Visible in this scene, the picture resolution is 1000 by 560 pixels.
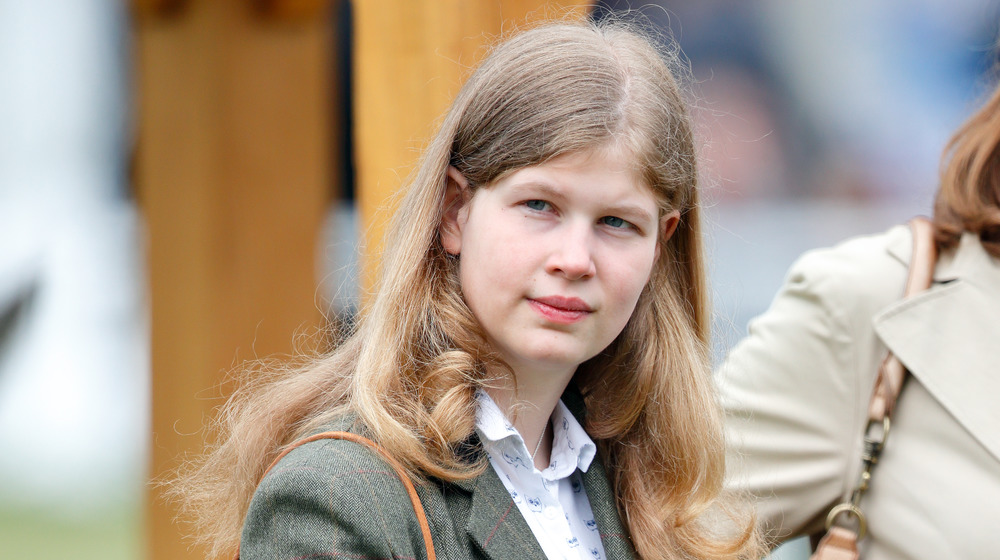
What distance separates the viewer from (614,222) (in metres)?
1.52

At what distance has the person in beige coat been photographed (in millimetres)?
1949

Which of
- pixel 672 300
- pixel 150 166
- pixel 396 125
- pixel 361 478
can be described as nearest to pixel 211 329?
pixel 150 166

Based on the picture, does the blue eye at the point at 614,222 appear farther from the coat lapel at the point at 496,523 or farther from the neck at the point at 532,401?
the coat lapel at the point at 496,523

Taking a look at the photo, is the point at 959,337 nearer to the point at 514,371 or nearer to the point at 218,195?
the point at 514,371

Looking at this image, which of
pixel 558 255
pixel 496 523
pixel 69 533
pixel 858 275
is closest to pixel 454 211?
pixel 558 255

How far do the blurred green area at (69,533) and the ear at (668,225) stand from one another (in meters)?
4.76

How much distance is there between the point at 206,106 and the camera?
12.2 feet

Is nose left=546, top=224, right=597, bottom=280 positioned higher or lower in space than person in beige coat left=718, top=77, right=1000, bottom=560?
higher

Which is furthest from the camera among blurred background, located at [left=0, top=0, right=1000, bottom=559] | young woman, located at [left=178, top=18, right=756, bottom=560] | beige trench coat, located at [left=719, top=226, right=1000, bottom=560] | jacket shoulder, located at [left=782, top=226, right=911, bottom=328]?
blurred background, located at [left=0, top=0, right=1000, bottom=559]

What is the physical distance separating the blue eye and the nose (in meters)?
0.06

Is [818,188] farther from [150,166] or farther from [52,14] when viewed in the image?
[52,14]

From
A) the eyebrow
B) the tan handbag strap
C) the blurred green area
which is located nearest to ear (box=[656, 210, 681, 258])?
the eyebrow

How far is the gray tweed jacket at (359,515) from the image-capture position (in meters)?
1.28

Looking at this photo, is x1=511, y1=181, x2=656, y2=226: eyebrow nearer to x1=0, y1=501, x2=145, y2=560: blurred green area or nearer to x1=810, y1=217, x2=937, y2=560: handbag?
x1=810, y1=217, x2=937, y2=560: handbag
